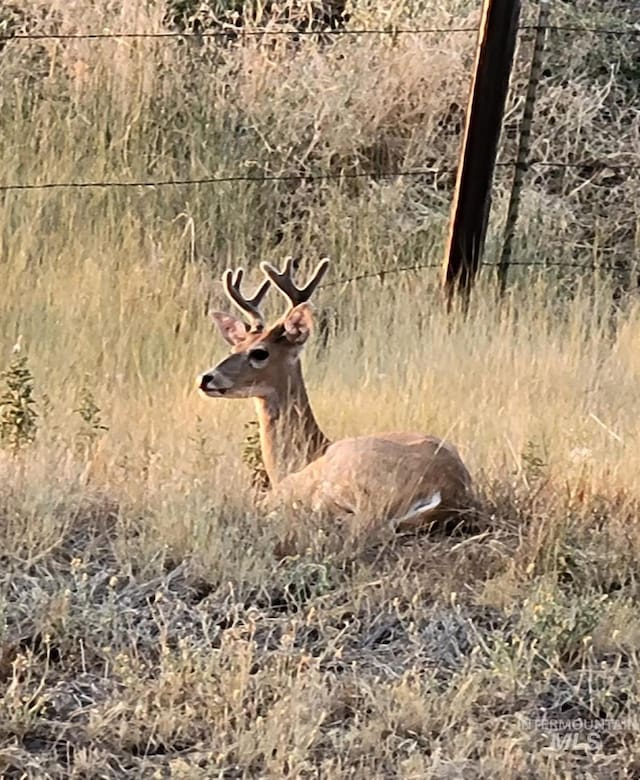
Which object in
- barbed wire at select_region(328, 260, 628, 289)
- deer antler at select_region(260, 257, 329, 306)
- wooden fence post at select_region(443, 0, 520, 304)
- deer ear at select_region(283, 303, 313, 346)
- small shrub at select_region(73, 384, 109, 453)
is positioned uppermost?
wooden fence post at select_region(443, 0, 520, 304)

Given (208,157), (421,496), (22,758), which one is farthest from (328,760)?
(208,157)

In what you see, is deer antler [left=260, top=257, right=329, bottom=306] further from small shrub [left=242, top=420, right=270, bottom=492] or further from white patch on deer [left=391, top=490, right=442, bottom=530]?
white patch on deer [left=391, top=490, right=442, bottom=530]

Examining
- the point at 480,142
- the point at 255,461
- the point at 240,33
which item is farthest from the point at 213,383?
the point at 240,33

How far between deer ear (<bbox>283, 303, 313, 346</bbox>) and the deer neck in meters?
0.10

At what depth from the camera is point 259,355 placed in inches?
186

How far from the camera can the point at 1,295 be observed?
6.31 meters

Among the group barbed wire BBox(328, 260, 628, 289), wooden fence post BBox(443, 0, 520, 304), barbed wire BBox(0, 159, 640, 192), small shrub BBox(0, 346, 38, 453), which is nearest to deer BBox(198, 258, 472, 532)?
small shrub BBox(0, 346, 38, 453)

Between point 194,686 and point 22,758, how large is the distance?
0.43m

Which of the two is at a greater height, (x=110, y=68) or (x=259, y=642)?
(x=110, y=68)

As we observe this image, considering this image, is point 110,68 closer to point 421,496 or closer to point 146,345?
point 146,345

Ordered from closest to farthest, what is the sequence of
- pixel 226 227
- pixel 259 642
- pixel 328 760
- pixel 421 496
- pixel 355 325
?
pixel 328 760 → pixel 259 642 → pixel 421 496 → pixel 355 325 → pixel 226 227

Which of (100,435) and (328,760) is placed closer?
(328,760)

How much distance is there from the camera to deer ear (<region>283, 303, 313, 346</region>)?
4637mm

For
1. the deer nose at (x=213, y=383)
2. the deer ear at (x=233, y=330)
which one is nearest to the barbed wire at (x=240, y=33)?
the deer ear at (x=233, y=330)
